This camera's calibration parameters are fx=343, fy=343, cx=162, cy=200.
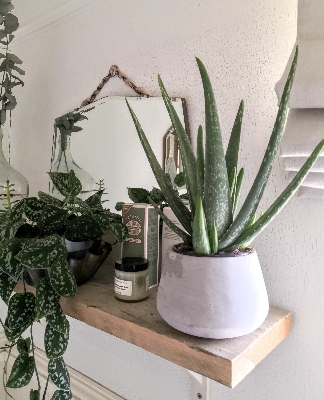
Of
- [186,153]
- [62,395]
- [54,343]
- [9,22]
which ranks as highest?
[9,22]

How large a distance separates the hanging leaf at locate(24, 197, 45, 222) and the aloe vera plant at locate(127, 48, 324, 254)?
0.29 metres

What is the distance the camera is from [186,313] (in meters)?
0.46

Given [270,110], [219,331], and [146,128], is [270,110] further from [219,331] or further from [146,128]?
[219,331]

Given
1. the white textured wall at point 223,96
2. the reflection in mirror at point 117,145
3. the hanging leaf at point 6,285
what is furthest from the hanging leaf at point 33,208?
the white textured wall at point 223,96

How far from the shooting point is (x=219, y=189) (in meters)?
0.44

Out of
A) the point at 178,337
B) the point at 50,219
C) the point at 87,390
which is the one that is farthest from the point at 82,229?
the point at 87,390

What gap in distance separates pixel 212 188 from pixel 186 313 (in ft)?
0.56

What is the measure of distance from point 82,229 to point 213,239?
0.92 feet

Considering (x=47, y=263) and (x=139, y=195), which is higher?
(x=139, y=195)

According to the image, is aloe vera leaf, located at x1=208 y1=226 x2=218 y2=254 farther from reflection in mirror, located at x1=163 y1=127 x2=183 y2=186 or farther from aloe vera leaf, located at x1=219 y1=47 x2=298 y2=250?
reflection in mirror, located at x1=163 y1=127 x2=183 y2=186

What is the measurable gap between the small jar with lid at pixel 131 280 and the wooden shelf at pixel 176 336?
0.01m

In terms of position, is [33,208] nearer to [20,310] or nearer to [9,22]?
[20,310]

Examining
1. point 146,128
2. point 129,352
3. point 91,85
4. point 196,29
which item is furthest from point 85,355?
point 196,29

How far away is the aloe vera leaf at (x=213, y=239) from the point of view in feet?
1.47
